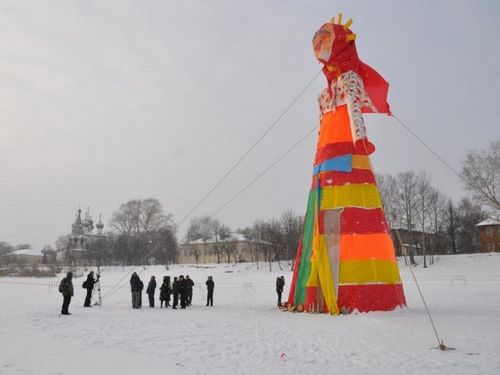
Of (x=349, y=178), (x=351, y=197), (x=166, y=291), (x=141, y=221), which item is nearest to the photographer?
(x=351, y=197)

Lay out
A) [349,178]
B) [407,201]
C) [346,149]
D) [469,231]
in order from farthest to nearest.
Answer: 1. [469,231]
2. [407,201]
3. [346,149]
4. [349,178]

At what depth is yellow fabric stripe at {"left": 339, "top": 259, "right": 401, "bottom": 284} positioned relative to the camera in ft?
47.2

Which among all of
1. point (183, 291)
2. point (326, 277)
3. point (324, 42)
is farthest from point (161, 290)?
point (324, 42)

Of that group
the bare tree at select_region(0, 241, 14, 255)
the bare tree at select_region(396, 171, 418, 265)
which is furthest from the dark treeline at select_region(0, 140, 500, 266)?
the bare tree at select_region(0, 241, 14, 255)

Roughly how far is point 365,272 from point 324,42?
831 centimetres

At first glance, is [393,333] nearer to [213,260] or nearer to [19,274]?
[19,274]

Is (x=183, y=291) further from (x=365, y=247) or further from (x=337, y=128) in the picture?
(x=337, y=128)

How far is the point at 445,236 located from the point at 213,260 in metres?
45.2

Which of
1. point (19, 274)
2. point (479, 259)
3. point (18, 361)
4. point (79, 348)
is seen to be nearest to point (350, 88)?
point (79, 348)

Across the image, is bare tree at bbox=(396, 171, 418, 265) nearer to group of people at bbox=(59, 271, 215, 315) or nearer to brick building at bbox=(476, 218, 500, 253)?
brick building at bbox=(476, 218, 500, 253)

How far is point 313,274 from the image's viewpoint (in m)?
15.2

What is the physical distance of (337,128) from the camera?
16344mm

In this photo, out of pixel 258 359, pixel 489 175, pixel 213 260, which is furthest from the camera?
pixel 213 260

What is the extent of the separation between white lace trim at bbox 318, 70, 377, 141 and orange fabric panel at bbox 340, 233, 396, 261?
328 cm
